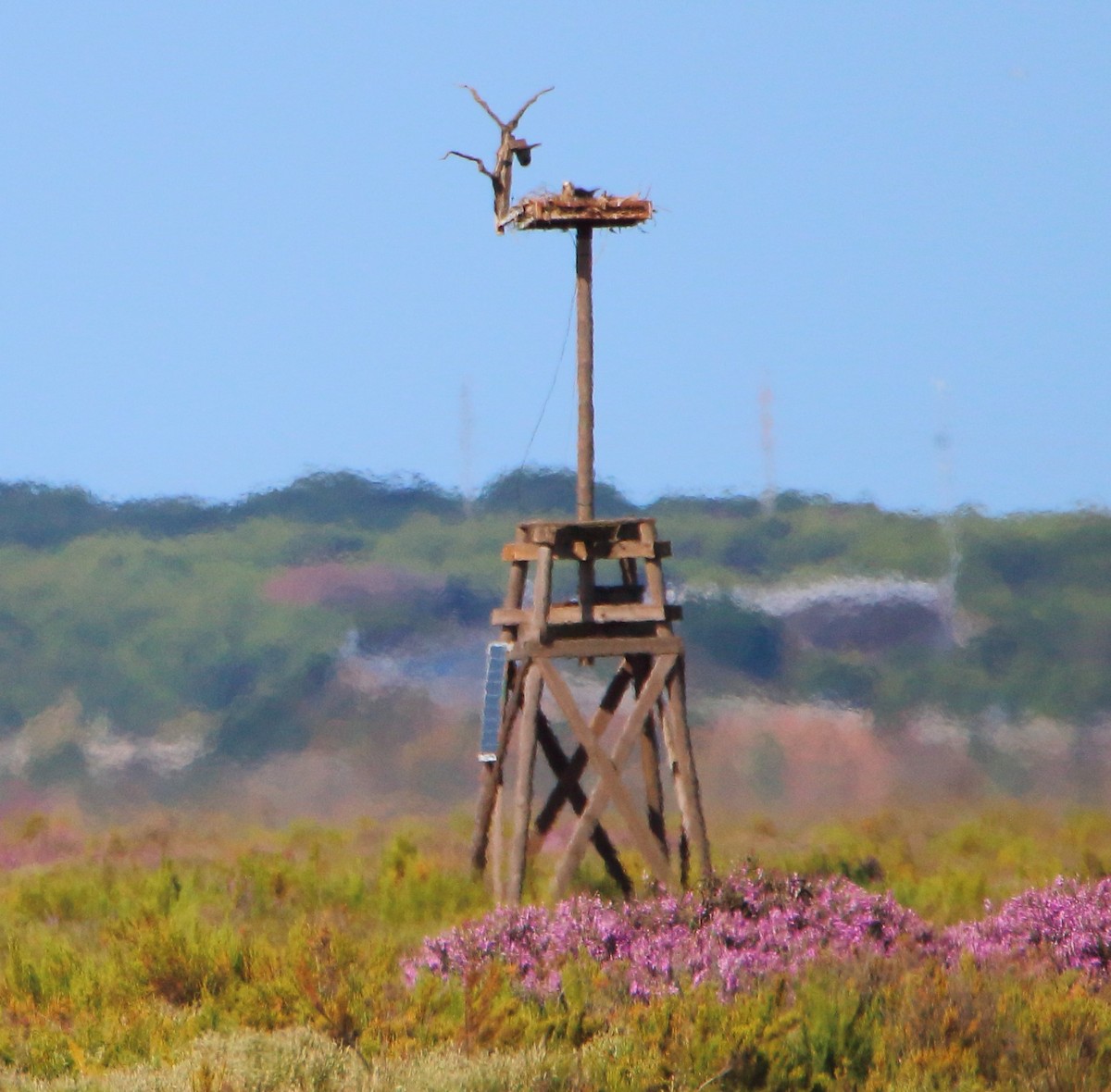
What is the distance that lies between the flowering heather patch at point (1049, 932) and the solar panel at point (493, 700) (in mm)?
4172

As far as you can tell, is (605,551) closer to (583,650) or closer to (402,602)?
(583,650)

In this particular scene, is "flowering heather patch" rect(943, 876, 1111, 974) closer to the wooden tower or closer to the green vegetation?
the green vegetation

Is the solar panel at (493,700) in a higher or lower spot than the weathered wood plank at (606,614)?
lower

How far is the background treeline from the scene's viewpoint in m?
27.4

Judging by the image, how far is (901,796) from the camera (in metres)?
25.0

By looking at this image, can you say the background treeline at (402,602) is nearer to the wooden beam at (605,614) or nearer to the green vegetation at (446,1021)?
the wooden beam at (605,614)

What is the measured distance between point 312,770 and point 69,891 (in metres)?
8.00

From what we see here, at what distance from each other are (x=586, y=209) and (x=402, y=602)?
15854mm

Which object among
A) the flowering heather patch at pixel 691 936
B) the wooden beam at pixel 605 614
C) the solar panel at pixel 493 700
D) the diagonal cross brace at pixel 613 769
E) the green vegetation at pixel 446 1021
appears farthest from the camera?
the solar panel at pixel 493 700

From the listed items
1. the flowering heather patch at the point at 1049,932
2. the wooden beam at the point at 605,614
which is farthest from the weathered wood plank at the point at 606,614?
the flowering heather patch at the point at 1049,932

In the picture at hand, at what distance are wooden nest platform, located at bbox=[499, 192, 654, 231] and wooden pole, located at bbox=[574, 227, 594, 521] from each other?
0.82 ft

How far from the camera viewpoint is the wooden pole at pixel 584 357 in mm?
17469

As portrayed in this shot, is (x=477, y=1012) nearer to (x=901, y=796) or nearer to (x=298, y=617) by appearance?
(x=901, y=796)

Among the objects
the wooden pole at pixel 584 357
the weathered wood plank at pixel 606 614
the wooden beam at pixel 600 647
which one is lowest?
the wooden beam at pixel 600 647
